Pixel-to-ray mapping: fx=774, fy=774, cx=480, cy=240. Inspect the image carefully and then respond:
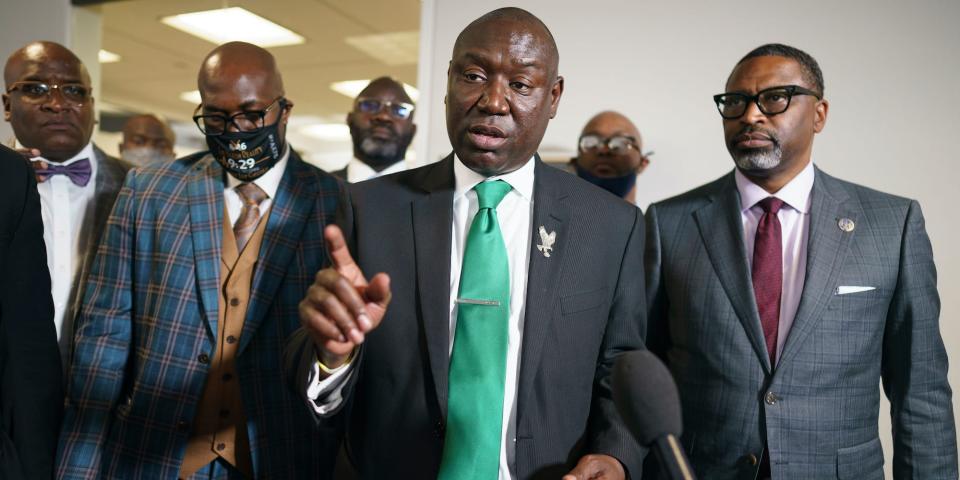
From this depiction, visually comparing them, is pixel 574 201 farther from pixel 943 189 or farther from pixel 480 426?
pixel 943 189

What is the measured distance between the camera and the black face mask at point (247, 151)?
6.53 ft

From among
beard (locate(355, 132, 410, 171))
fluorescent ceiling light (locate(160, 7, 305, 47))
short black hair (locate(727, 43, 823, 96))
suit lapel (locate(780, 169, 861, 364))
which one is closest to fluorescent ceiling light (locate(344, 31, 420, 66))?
fluorescent ceiling light (locate(160, 7, 305, 47))

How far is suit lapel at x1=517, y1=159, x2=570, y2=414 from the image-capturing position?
1424 mm

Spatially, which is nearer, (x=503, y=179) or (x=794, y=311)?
(x=503, y=179)

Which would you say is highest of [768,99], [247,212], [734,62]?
[734,62]

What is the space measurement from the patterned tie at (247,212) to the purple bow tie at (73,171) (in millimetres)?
742

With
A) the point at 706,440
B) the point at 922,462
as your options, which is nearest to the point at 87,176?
the point at 706,440

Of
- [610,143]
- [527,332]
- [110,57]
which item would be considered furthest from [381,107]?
[110,57]

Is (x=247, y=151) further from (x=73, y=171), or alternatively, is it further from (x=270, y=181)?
(x=73, y=171)

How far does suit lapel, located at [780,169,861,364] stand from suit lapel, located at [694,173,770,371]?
0.09 meters

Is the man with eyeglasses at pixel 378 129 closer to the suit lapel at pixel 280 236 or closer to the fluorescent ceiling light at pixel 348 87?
the suit lapel at pixel 280 236

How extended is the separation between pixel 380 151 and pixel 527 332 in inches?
87.8

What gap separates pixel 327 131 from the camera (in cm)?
984

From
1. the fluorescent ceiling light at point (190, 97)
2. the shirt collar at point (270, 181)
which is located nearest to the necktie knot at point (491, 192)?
the shirt collar at point (270, 181)
